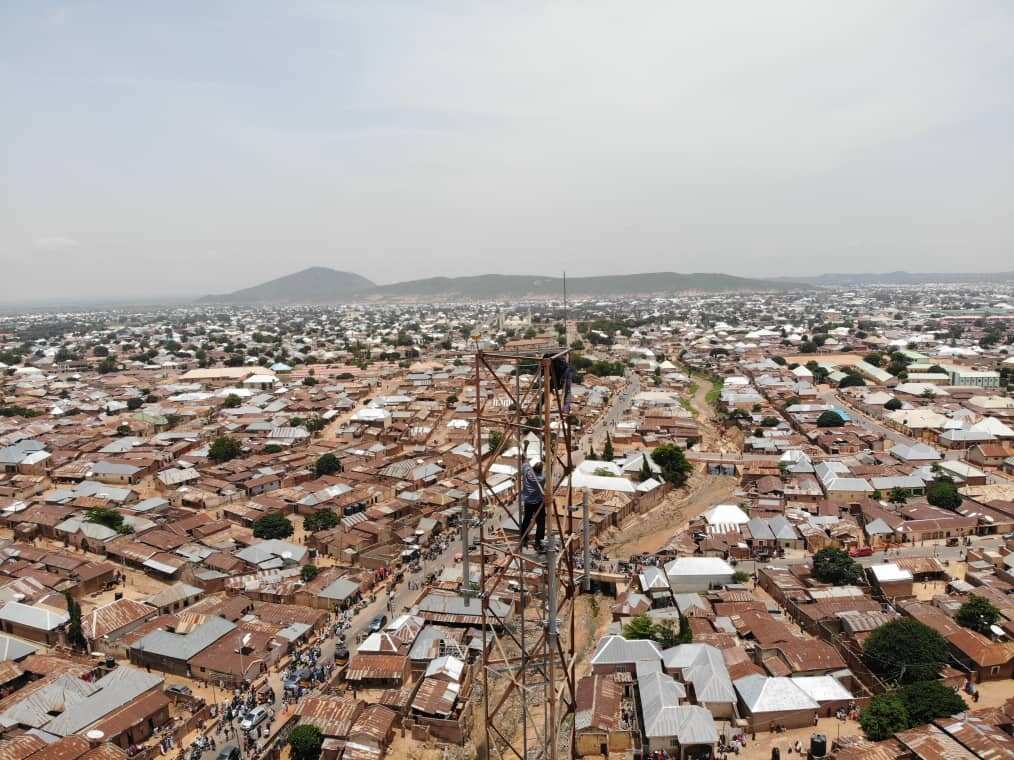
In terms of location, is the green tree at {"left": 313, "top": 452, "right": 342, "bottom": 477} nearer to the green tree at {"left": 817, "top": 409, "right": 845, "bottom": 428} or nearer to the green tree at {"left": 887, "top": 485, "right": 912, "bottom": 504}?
the green tree at {"left": 887, "top": 485, "right": 912, "bottom": 504}

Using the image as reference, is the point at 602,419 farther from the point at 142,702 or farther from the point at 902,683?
the point at 142,702

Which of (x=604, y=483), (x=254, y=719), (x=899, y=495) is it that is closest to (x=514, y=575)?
(x=254, y=719)

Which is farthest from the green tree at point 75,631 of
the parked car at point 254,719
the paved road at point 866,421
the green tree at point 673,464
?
the paved road at point 866,421

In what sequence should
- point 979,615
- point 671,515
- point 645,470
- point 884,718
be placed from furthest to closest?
point 645,470 < point 671,515 < point 979,615 < point 884,718

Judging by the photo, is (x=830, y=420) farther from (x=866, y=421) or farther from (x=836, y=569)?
(x=836, y=569)

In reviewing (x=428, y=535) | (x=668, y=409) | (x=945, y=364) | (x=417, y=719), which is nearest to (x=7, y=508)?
(x=428, y=535)

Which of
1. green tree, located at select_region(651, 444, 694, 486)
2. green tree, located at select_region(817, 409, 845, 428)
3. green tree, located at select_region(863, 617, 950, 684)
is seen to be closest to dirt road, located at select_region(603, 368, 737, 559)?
green tree, located at select_region(651, 444, 694, 486)

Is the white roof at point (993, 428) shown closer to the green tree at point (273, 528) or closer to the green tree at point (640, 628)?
the green tree at point (640, 628)
